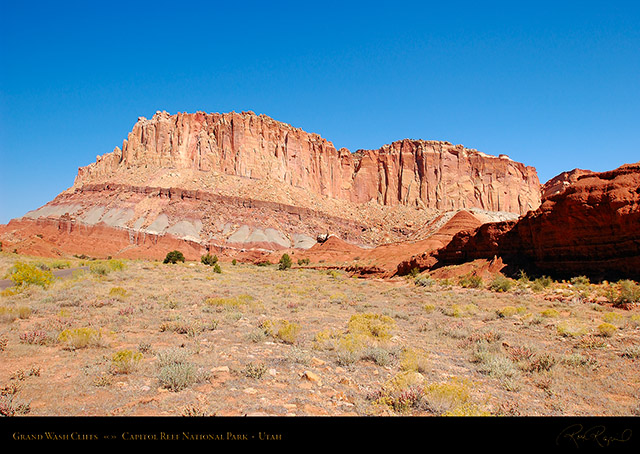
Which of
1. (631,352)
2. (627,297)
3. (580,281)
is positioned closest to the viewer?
(631,352)

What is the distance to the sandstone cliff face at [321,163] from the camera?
3556 inches

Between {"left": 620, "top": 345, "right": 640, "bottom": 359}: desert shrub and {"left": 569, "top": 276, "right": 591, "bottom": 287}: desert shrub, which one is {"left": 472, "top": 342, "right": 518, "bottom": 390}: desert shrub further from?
{"left": 569, "top": 276, "right": 591, "bottom": 287}: desert shrub

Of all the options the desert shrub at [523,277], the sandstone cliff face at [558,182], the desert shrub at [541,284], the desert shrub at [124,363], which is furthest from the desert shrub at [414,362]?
the sandstone cliff face at [558,182]

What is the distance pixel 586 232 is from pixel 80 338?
66.2ft

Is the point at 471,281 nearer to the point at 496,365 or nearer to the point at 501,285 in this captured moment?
the point at 501,285

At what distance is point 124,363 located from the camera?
196 inches

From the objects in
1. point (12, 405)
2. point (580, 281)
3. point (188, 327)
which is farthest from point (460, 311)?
point (12, 405)

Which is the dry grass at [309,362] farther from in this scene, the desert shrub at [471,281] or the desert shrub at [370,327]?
the desert shrub at [471,281]

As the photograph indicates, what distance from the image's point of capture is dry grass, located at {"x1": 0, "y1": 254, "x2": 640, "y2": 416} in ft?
13.4

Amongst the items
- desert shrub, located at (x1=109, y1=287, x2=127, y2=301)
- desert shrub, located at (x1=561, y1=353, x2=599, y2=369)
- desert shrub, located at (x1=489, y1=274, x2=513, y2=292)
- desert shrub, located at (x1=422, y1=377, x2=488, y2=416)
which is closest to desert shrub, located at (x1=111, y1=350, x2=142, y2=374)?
desert shrub, located at (x1=422, y1=377, x2=488, y2=416)

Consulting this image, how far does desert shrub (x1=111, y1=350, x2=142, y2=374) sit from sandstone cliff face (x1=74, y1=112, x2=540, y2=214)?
292 feet
